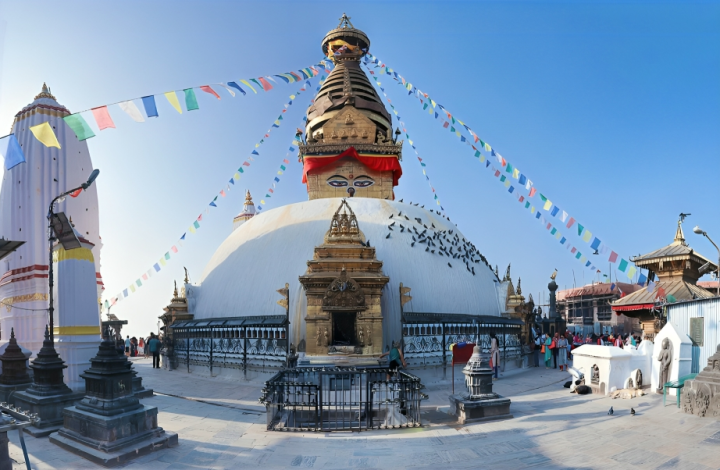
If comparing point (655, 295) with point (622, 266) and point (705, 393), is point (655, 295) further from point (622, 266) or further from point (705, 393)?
point (705, 393)

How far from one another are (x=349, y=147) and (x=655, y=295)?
1455cm

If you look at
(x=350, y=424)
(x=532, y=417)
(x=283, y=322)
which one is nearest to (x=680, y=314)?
(x=532, y=417)

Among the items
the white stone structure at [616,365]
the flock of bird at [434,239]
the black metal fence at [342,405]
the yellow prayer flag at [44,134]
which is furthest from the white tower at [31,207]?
the white stone structure at [616,365]

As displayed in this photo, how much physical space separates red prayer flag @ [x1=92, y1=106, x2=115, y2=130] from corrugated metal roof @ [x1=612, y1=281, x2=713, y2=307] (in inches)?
724

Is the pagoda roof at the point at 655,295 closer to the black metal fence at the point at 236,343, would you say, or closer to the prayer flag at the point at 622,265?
the prayer flag at the point at 622,265

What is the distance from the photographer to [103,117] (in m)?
10.3

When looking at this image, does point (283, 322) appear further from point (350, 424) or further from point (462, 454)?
point (462, 454)

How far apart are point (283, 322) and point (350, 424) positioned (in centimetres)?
652

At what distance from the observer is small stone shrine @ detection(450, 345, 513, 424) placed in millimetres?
8320

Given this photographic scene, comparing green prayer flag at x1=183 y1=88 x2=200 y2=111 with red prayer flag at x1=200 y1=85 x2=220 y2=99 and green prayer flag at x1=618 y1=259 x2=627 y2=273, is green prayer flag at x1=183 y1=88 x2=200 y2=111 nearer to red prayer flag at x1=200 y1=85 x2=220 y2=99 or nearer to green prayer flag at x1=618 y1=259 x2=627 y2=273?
red prayer flag at x1=200 y1=85 x2=220 y2=99

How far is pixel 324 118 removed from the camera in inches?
938

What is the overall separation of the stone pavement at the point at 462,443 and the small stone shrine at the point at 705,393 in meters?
0.21

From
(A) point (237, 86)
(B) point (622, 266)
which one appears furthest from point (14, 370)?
(B) point (622, 266)

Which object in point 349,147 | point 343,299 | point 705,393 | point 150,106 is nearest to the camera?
point 705,393
